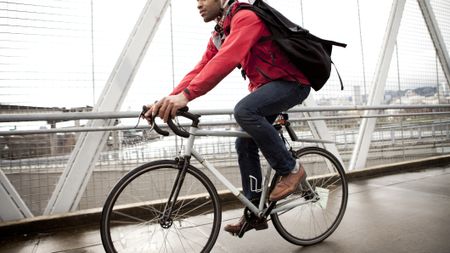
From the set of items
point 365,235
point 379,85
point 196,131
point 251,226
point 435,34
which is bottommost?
point 365,235

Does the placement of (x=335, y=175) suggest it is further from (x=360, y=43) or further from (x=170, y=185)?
(x=360, y=43)

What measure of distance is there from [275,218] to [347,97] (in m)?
3.14

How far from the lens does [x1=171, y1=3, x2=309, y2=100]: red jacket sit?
161 cm

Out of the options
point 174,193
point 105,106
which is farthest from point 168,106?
point 105,106

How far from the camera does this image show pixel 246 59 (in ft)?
6.22

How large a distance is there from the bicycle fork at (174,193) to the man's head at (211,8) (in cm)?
88

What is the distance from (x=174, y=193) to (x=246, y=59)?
0.91m

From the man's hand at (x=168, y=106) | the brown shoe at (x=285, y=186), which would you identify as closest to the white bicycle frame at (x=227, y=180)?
the brown shoe at (x=285, y=186)

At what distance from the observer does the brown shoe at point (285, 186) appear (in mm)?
1887

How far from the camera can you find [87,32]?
2.94 m

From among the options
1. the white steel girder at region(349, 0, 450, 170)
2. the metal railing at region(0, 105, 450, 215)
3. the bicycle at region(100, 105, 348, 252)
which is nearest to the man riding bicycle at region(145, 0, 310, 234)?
the bicycle at region(100, 105, 348, 252)

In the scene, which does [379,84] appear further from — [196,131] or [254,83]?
[196,131]

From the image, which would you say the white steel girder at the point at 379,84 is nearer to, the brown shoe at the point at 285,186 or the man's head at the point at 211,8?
the brown shoe at the point at 285,186

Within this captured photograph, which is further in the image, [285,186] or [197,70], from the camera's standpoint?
[197,70]
